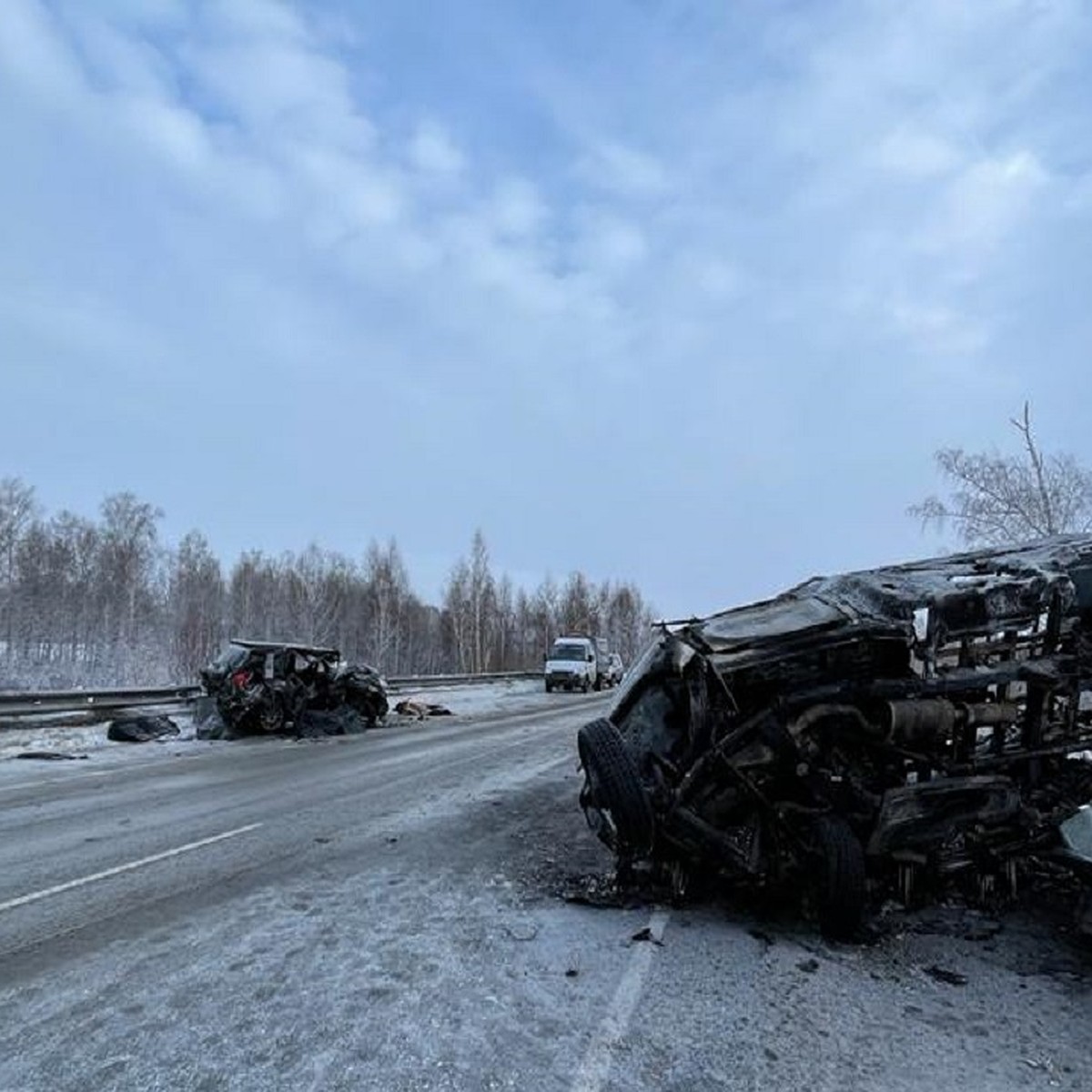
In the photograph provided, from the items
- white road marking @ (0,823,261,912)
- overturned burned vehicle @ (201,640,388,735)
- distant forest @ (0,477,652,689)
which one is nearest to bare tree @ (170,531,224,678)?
distant forest @ (0,477,652,689)

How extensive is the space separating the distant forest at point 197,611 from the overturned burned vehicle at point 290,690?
24952 mm

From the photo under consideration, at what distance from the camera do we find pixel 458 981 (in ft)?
14.5

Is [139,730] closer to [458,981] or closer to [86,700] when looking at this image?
[86,700]

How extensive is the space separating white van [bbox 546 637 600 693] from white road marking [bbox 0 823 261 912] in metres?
30.5

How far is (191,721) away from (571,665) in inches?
802

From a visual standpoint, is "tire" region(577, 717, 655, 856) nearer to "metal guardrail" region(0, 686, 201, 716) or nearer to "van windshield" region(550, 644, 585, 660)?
"metal guardrail" region(0, 686, 201, 716)

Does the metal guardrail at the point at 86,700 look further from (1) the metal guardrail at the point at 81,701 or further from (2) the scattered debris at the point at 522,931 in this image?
(2) the scattered debris at the point at 522,931

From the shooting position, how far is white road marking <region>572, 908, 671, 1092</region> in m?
3.45

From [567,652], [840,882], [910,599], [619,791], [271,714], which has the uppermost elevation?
[567,652]

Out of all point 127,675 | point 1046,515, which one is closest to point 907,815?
point 1046,515

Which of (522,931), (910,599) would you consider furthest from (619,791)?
(910,599)

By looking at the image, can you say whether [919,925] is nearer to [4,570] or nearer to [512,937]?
[512,937]

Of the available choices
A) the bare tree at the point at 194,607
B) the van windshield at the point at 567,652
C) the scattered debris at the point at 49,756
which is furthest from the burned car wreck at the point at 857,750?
the bare tree at the point at 194,607

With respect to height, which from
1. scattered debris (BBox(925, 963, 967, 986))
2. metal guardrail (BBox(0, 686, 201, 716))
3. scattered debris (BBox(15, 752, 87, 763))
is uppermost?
metal guardrail (BBox(0, 686, 201, 716))
